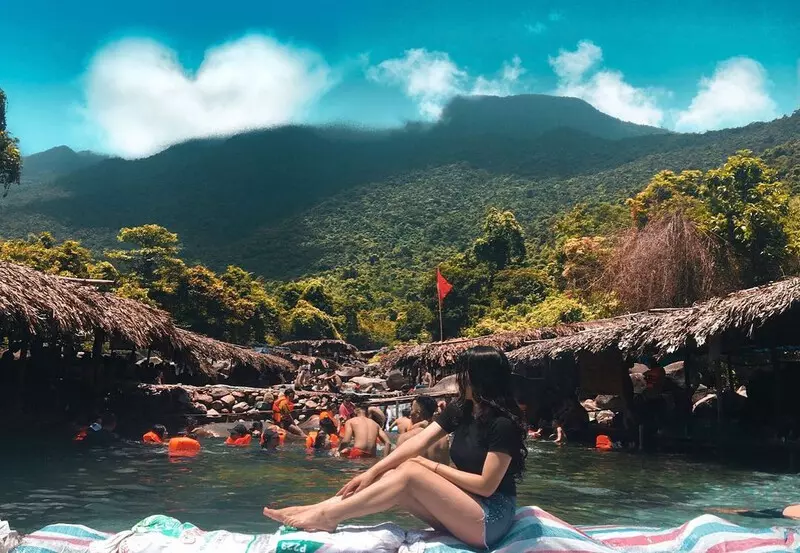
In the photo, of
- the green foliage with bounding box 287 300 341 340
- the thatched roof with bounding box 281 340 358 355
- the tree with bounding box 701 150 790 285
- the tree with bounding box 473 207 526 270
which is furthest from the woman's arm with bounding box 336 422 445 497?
the green foliage with bounding box 287 300 341 340

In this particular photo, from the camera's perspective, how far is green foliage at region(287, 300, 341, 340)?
179 ft

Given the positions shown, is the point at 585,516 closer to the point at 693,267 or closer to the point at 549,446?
the point at 549,446

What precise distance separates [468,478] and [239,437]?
11.0 metres

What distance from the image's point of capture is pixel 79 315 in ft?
39.0

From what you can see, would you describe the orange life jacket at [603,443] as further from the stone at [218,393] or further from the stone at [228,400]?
the stone at [218,393]

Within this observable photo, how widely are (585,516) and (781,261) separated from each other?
1696 cm

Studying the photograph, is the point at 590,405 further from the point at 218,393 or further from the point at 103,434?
the point at 103,434

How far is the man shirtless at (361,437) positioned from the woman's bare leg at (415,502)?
24.1ft

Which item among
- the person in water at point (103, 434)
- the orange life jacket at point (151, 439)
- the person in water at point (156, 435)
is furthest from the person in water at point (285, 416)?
the person in water at point (103, 434)

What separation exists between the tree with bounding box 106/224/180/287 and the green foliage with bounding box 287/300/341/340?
53.3 feet

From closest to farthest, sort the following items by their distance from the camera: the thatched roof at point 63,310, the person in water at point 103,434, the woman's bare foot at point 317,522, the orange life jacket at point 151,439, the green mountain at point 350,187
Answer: the woman's bare foot at point 317,522 < the thatched roof at point 63,310 < the person in water at point 103,434 < the orange life jacket at point 151,439 < the green mountain at point 350,187

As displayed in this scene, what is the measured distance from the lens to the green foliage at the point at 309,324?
179 feet

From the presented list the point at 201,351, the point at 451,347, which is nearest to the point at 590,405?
the point at 451,347

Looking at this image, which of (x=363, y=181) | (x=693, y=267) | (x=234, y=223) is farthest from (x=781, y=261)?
(x=363, y=181)
